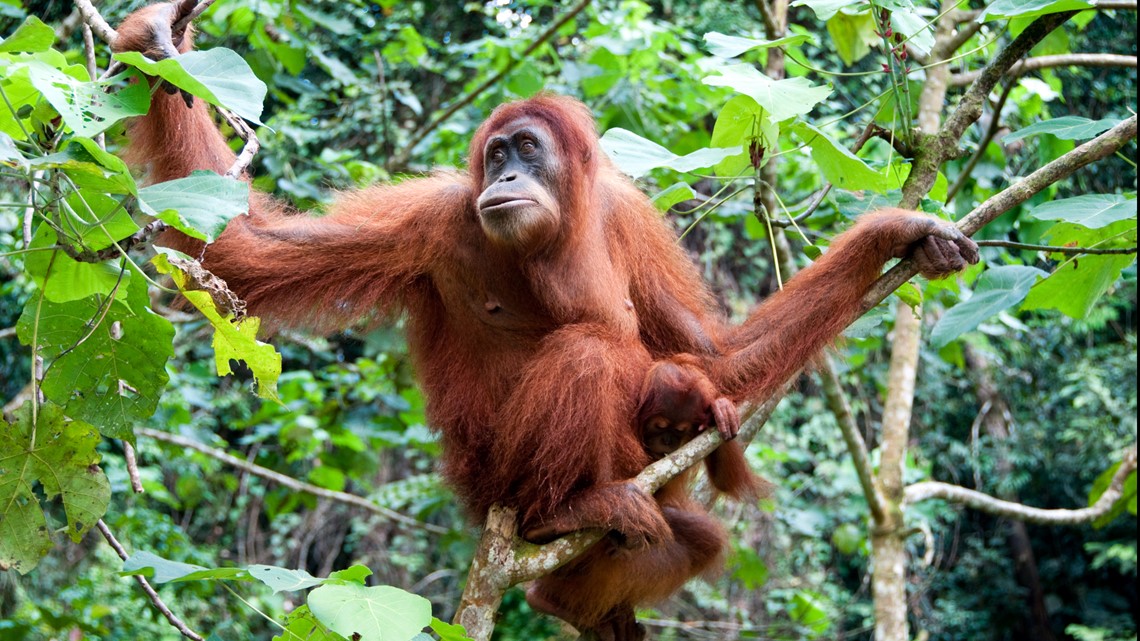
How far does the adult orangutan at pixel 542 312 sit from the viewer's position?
10.8ft

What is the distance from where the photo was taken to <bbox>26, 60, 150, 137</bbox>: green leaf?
5.90 ft

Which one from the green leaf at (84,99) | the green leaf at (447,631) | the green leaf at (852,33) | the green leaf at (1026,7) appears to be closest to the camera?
the green leaf at (84,99)

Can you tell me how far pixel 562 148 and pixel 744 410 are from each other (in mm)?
1152

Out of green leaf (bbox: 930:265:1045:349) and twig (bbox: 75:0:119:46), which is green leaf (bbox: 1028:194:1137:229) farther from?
twig (bbox: 75:0:119:46)

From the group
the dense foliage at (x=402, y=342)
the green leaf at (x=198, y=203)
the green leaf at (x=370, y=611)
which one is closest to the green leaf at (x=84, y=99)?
the dense foliage at (x=402, y=342)

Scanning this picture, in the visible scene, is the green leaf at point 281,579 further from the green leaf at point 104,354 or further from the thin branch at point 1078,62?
the thin branch at point 1078,62

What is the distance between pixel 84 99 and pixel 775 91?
1791mm

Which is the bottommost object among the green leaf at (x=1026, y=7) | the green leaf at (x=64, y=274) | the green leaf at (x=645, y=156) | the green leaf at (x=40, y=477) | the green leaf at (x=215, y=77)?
the green leaf at (x=40, y=477)

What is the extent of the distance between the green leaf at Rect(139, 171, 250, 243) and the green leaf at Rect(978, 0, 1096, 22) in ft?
6.73

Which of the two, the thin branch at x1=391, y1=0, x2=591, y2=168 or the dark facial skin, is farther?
the thin branch at x1=391, y1=0, x2=591, y2=168

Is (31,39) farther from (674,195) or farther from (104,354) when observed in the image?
(674,195)

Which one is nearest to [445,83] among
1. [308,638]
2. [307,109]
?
[307,109]

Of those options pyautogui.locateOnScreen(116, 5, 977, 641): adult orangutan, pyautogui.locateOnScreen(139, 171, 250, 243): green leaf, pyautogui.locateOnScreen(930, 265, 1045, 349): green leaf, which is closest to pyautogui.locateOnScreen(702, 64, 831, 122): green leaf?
pyautogui.locateOnScreen(116, 5, 977, 641): adult orangutan

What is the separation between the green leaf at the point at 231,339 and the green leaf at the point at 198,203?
11cm
